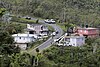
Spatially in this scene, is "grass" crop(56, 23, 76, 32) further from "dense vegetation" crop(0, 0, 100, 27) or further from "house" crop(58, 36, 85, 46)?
"house" crop(58, 36, 85, 46)

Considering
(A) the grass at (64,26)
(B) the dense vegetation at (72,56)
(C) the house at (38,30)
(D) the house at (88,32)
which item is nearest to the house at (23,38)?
(C) the house at (38,30)

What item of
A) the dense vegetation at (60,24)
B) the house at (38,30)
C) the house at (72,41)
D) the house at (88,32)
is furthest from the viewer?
the house at (38,30)

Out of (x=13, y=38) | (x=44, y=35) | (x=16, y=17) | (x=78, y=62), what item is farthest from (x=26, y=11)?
(x=78, y=62)

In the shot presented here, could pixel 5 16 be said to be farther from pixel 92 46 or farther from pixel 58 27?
pixel 92 46

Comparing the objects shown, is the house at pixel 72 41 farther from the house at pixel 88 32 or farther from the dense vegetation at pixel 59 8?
the dense vegetation at pixel 59 8

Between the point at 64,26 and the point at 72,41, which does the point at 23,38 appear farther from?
the point at 64,26

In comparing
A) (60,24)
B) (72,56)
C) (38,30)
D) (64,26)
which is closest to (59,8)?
(60,24)

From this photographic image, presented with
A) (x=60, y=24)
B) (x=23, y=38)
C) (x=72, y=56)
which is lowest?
(x=72, y=56)

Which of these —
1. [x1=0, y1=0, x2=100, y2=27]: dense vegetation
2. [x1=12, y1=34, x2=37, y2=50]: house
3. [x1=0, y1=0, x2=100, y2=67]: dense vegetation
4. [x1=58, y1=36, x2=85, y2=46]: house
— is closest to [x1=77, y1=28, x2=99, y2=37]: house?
[x1=0, y1=0, x2=100, y2=67]: dense vegetation
